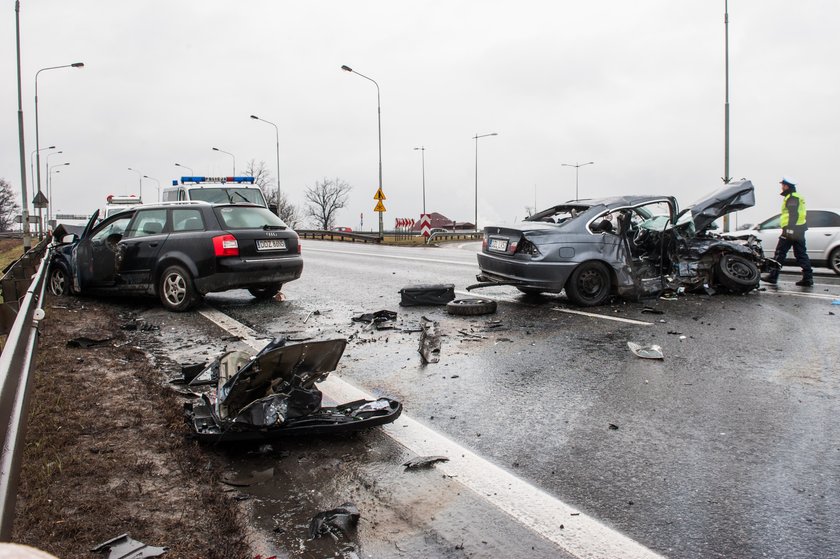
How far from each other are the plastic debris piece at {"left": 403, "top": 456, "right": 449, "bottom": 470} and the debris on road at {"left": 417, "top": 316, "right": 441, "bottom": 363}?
2.35 meters

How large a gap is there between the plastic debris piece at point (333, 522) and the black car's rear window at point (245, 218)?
6.98m

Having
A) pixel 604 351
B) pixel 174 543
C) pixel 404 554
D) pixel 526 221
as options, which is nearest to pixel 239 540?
pixel 174 543

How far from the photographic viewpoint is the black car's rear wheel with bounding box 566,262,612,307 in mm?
9000

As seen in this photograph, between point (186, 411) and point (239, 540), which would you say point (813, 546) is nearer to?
point (239, 540)

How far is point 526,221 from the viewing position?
9984 mm

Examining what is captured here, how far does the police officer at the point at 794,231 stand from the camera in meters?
11.3

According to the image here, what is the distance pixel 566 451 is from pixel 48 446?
9.71 feet

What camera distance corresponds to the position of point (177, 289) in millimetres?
9039

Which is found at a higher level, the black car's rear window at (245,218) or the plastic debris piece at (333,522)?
the black car's rear window at (245,218)

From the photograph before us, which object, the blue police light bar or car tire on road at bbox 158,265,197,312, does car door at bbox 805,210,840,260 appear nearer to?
car tire on road at bbox 158,265,197,312

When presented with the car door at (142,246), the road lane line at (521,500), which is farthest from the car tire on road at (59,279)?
the road lane line at (521,500)

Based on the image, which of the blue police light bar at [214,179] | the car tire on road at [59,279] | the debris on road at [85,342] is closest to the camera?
the debris on road at [85,342]

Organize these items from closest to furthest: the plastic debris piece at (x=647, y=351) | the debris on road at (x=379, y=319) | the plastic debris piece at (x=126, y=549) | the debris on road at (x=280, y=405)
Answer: the plastic debris piece at (x=126, y=549), the debris on road at (x=280, y=405), the plastic debris piece at (x=647, y=351), the debris on road at (x=379, y=319)

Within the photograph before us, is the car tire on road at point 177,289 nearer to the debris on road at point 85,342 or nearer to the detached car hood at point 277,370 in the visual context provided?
the debris on road at point 85,342
